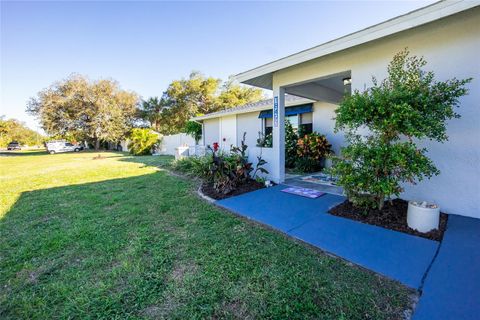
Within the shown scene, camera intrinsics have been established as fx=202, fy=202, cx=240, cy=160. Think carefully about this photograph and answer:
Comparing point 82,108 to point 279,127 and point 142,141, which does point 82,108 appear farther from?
point 279,127

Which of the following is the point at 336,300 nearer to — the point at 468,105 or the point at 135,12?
the point at 468,105

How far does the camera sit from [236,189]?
5.48m

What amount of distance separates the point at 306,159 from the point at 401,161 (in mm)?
4976

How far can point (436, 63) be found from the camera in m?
3.42

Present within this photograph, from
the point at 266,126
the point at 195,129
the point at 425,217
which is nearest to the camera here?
the point at 425,217

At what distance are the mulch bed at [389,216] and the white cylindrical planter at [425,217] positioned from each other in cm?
7

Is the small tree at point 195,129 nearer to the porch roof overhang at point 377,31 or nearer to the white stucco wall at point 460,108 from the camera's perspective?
the porch roof overhang at point 377,31

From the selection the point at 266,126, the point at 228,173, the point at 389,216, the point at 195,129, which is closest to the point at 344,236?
the point at 389,216

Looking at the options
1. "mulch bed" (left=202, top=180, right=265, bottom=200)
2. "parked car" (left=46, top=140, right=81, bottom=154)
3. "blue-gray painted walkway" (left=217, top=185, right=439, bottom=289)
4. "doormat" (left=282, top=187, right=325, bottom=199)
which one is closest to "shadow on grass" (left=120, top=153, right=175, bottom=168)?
"mulch bed" (left=202, top=180, right=265, bottom=200)

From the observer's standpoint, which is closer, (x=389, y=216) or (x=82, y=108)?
(x=389, y=216)

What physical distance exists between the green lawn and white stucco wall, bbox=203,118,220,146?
32.8ft

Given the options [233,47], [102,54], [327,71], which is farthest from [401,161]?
[102,54]

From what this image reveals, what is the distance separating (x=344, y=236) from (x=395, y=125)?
69.5 inches

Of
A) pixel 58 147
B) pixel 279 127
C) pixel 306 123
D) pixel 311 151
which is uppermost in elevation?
pixel 306 123
